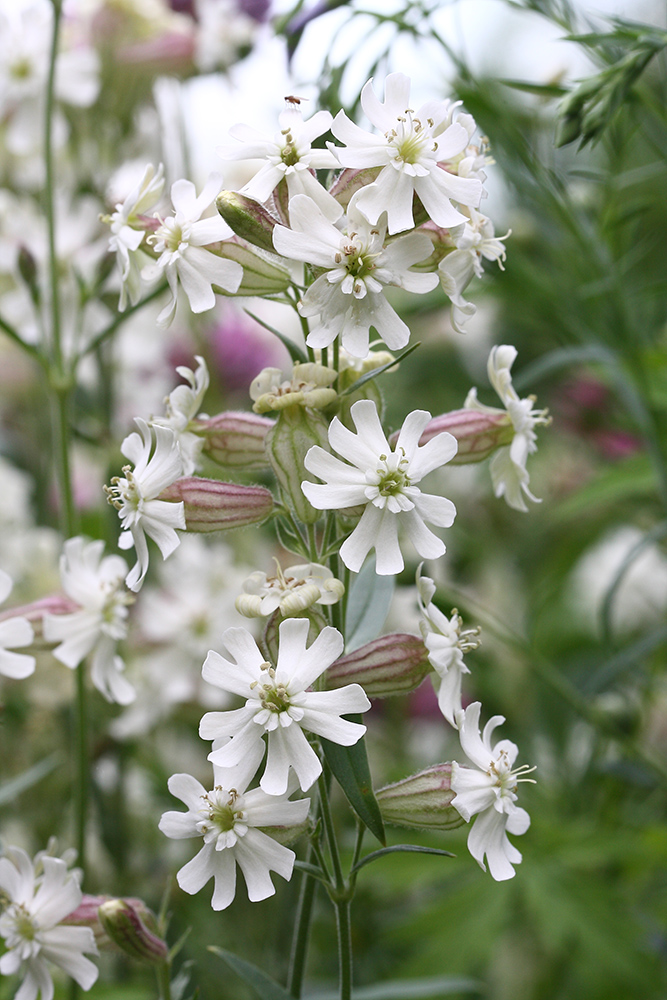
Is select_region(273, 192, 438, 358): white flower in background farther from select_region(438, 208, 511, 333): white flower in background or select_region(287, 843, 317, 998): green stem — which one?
select_region(287, 843, 317, 998): green stem

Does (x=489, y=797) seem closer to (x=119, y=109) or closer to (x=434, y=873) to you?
(x=434, y=873)

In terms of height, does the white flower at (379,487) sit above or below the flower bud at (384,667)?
above

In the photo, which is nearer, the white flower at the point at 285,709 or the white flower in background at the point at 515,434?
the white flower at the point at 285,709

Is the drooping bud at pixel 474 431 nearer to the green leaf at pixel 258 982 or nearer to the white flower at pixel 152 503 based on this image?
the white flower at pixel 152 503

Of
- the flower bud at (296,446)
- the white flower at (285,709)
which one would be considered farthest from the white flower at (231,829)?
the flower bud at (296,446)

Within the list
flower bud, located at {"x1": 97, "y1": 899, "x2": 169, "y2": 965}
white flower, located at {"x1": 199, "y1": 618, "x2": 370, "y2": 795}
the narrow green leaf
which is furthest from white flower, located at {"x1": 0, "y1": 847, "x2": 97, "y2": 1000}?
the narrow green leaf

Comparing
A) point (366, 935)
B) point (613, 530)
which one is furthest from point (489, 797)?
point (613, 530)
